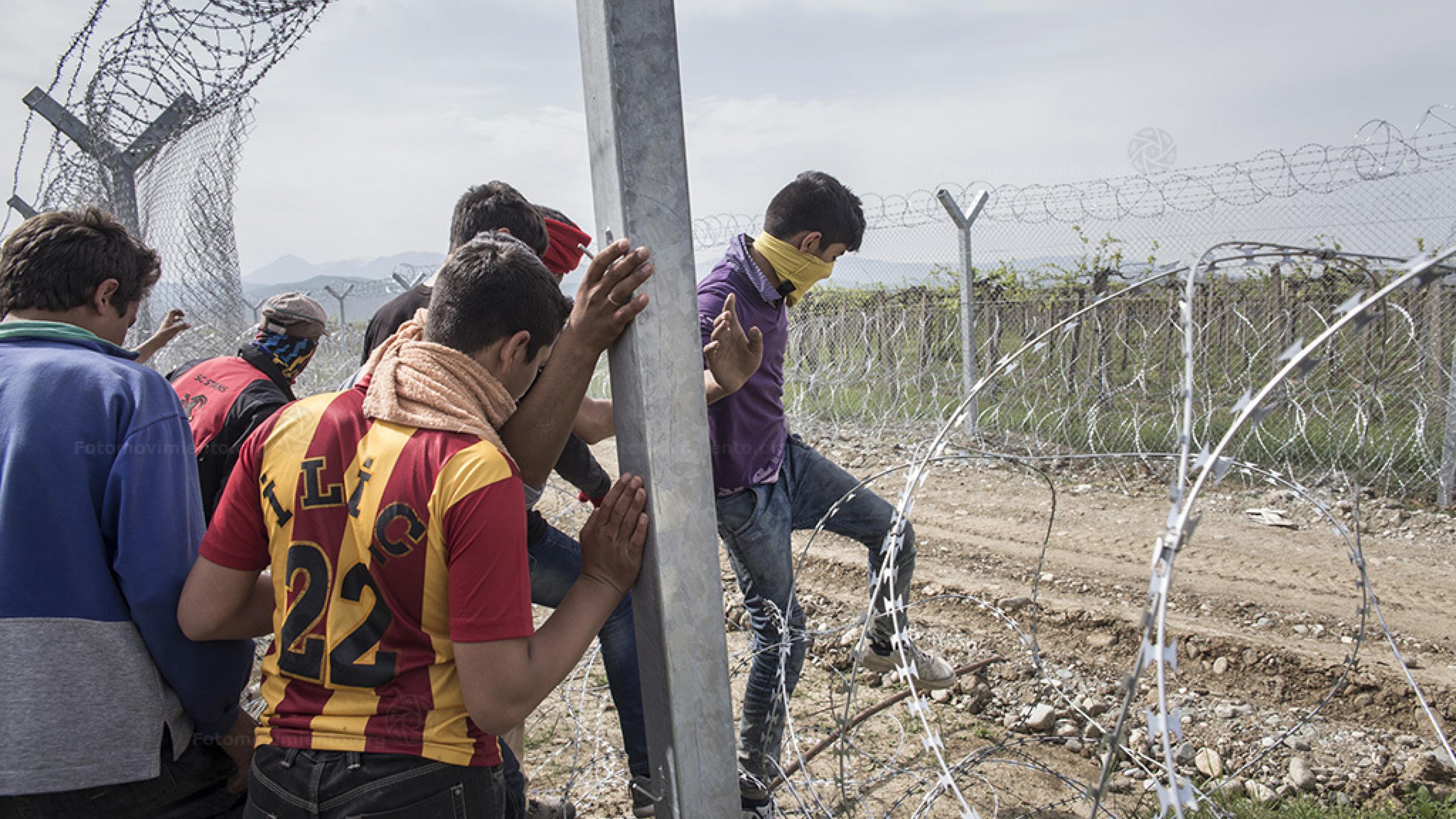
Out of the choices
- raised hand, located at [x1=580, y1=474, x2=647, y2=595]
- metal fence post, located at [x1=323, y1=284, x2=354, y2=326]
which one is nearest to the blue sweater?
raised hand, located at [x1=580, y1=474, x2=647, y2=595]

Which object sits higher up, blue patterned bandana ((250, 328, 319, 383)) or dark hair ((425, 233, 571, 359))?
dark hair ((425, 233, 571, 359))

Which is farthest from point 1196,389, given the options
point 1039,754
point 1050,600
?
point 1039,754

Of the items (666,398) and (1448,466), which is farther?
(1448,466)

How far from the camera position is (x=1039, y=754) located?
3.46m

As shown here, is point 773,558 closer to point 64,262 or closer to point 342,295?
point 64,262

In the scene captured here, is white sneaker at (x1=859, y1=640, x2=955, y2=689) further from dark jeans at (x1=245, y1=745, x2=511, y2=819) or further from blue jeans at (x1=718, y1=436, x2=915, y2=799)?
dark jeans at (x1=245, y1=745, x2=511, y2=819)

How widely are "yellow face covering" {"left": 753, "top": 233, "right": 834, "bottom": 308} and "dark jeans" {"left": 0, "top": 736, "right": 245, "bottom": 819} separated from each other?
2.01 meters

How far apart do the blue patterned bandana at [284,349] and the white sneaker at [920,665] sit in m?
2.24

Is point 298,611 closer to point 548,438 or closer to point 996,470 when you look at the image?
point 548,438

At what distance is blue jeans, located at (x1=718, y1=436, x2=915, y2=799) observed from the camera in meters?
2.81

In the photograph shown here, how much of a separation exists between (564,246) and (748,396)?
0.81m

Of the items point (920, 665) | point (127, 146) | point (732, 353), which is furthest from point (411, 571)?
point (127, 146)

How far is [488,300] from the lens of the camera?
1.65m

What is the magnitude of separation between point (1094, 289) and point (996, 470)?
104 inches
